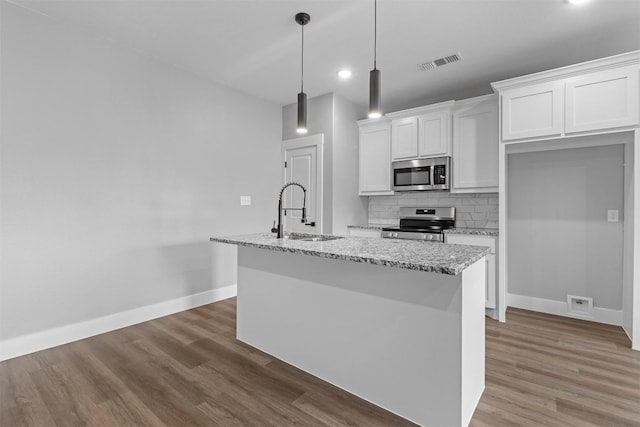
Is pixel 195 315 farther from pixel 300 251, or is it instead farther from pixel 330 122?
pixel 330 122

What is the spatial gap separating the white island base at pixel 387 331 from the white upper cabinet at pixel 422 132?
235 centimetres

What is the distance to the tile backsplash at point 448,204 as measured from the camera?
3879 millimetres

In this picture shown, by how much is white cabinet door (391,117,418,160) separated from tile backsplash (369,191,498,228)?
63 cm

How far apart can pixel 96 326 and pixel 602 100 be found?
497 centimetres

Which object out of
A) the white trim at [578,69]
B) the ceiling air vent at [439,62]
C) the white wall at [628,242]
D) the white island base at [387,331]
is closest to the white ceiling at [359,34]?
the ceiling air vent at [439,62]

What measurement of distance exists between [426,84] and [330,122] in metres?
1.30

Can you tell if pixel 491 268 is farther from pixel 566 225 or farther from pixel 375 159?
pixel 375 159

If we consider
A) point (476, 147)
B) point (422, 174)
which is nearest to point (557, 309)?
point (476, 147)

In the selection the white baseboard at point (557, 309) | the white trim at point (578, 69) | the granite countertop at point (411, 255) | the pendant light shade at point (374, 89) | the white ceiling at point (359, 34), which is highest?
the white ceiling at point (359, 34)

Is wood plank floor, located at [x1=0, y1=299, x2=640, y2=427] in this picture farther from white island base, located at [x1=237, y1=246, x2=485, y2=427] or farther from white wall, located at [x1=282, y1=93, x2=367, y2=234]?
white wall, located at [x1=282, y1=93, x2=367, y2=234]

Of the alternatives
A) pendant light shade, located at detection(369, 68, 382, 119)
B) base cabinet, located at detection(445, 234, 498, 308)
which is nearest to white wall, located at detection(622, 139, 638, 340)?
base cabinet, located at detection(445, 234, 498, 308)

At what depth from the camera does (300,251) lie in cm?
190

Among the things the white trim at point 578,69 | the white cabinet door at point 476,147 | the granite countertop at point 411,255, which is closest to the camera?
the granite countertop at point 411,255

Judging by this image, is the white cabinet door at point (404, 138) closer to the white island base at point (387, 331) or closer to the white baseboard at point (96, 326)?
the white island base at point (387, 331)
